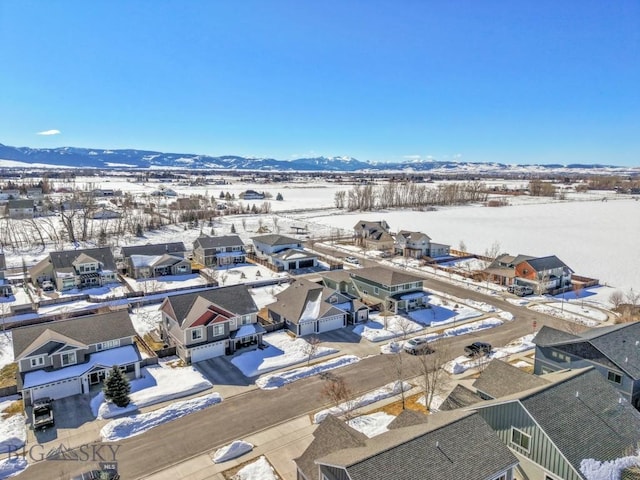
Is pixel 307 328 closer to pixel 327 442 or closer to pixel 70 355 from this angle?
pixel 70 355

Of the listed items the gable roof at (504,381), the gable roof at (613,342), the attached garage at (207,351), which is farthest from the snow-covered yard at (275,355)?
the gable roof at (613,342)

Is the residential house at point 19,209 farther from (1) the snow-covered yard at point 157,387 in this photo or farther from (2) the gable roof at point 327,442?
(2) the gable roof at point 327,442

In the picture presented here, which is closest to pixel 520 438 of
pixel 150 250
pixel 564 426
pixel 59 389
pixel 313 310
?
pixel 564 426

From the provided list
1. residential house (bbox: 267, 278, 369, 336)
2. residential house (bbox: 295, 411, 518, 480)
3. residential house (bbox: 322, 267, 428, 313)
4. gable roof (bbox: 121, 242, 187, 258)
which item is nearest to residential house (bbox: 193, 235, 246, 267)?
gable roof (bbox: 121, 242, 187, 258)

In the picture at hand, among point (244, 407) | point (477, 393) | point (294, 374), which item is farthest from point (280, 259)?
point (477, 393)

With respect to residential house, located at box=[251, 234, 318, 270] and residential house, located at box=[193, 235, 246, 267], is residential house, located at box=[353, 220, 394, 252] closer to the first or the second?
residential house, located at box=[251, 234, 318, 270]
